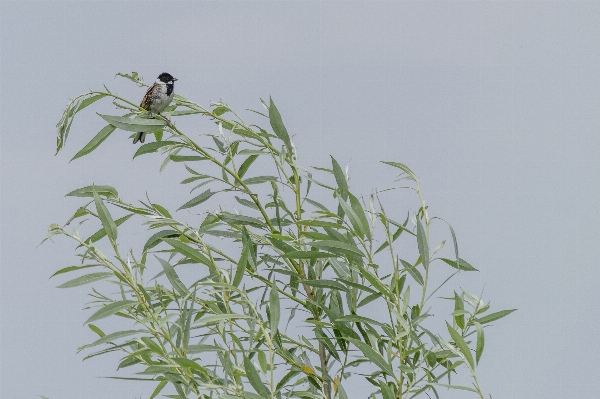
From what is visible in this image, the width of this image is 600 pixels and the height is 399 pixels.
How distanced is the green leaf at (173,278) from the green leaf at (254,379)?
12.4 inches

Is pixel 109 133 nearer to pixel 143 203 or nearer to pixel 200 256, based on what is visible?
pixel 143 203

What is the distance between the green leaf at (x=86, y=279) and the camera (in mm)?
2121

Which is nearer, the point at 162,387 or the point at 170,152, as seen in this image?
the point at 162,387

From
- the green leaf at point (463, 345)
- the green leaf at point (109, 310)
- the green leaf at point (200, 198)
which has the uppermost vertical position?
the green leaf at point (200, 198)

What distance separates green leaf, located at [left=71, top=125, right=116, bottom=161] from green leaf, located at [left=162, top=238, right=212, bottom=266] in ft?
1.60

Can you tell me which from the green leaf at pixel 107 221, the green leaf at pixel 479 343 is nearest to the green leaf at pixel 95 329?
the green leaf at pixel 107 221

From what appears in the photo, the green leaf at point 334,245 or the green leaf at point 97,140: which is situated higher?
the green leaf at point 97,140

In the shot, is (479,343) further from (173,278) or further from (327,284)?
(173,278)

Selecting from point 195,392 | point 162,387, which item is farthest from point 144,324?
point 162,387

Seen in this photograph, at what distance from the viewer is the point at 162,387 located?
7.79 feet

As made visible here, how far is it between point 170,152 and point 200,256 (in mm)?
474

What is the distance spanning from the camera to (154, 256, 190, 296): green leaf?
88.0 inches

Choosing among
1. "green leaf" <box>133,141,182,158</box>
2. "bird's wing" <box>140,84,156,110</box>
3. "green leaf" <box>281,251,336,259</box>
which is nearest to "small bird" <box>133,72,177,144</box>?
"bird's wing" <box>140,84,156,110</box>

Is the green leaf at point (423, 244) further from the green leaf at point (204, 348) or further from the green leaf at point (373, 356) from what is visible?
the green leaf at point (204, 348)
